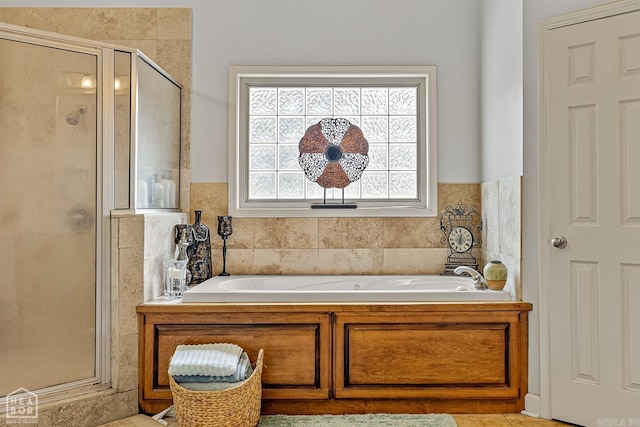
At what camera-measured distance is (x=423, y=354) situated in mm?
2352

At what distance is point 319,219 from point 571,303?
157 centimetres

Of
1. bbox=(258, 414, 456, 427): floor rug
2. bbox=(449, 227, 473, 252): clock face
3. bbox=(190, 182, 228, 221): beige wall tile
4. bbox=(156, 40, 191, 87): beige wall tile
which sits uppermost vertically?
bbox=(156, 40, 191, 87): beige wall tile

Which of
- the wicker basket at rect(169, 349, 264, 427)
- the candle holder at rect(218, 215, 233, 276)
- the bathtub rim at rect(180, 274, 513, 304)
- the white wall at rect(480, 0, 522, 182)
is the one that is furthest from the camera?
the candle holder at rect(218, 215, 233, 276)

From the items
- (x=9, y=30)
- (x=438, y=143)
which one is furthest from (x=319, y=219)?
(x=9, y=30)

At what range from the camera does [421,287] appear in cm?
292

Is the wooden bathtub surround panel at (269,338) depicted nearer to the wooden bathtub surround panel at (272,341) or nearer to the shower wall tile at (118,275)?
the wooden bathtub surround panel at (272,341)

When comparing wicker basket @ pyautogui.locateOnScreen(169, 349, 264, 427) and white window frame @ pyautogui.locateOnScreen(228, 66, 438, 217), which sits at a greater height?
white window frame @ pyautogui.locateOnScreen(228, 66, 438, 217)

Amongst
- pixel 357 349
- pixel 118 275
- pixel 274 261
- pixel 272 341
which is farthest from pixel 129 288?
pixel 357 349

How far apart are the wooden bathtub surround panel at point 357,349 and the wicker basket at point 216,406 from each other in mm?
266

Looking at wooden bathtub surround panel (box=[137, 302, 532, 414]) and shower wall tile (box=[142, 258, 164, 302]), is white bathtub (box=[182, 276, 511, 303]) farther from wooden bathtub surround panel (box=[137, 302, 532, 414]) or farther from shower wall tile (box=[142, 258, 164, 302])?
shower wall tile (box=[142, 258, 164, 302])

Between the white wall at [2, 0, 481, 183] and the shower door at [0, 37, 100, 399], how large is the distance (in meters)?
0.94

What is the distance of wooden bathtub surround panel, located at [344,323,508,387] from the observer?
7.71ft

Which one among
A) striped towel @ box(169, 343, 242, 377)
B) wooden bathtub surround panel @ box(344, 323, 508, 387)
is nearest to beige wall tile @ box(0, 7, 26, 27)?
striped towel @ box(169, 343, 242, 377)

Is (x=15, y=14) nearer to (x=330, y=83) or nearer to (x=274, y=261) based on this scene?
(x=330, y=83)
